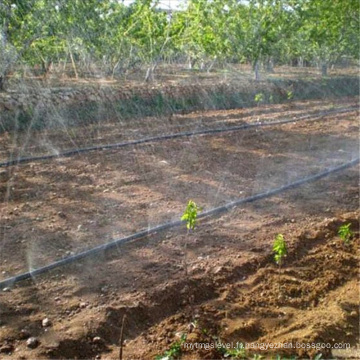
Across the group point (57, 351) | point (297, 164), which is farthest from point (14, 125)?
point (57, 351)

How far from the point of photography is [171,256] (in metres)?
2.87

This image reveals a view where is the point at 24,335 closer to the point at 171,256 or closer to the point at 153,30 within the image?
the point at 171,256

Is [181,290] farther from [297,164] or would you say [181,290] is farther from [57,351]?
[297,164]

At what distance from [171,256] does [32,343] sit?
1.07m

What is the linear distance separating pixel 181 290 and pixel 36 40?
524 cm

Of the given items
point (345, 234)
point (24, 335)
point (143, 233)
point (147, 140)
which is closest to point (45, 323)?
point (24, 335)

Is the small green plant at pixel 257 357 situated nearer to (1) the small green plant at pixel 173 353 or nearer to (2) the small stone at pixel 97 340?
(1) the small green plant at pixel 173 353

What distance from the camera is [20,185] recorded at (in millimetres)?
4082

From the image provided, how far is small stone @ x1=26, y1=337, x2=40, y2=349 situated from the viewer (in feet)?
6.61

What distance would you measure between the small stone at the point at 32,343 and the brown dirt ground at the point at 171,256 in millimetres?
21

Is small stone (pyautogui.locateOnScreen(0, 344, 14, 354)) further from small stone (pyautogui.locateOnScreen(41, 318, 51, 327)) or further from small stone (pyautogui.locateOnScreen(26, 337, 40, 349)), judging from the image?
small stone (pyautogui.locateOnScreen(41, 318, 51, 327))

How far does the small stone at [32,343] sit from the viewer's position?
201 centimetres

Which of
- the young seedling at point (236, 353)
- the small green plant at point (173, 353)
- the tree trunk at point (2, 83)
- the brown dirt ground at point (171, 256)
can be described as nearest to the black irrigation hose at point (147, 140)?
the brown dirt ground at point (171, 256)

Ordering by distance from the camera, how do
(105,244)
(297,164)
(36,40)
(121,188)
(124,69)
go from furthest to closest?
(124,69) < (36,40) < (297,164) < (121,188) < (105,244)
